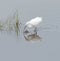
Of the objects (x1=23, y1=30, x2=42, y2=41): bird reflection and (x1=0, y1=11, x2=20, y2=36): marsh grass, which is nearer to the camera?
(x1=23, y1=30, x2=42, y2=41): bird reflection

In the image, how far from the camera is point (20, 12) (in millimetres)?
12617

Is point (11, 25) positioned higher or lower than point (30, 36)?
higher

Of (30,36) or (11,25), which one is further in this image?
(11,25)

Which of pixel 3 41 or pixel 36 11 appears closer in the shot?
pixel 3 41

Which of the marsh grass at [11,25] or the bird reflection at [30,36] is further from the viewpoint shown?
the marsh grass at [11,25]

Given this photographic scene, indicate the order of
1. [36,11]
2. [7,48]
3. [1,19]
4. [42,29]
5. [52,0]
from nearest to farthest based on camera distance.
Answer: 1. [7,48]
2. [42,29]
3. [1,19]
4. [36,11]
5. [52,0]

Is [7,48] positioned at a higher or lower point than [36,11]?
lower

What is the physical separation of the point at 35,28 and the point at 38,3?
283cm

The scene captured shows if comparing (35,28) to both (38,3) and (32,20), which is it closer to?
(32,20)

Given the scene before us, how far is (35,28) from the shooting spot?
36.8ft

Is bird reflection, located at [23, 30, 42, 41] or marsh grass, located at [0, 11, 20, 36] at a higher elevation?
marsh grass, located at [0, 11, 20, 36]

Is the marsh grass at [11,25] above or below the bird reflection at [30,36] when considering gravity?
above

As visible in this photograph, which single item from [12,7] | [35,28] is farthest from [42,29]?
[12,7]

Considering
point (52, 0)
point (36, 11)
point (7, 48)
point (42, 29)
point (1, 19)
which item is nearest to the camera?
point (7, 48)
